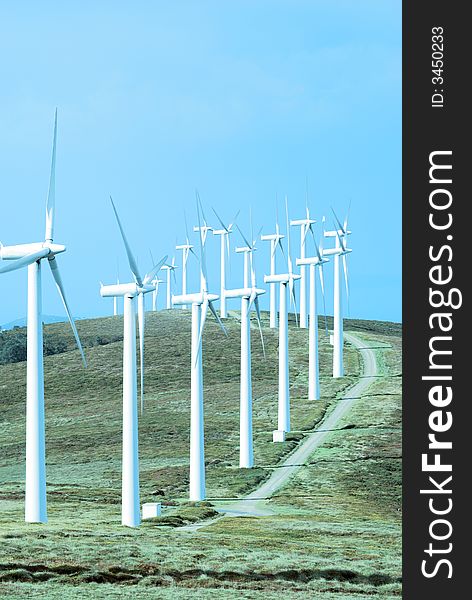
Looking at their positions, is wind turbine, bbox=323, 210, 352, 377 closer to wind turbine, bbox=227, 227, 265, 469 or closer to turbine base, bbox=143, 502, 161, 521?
wind turbine, bbox=227, 227, 265, 469

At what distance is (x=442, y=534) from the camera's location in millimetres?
40938

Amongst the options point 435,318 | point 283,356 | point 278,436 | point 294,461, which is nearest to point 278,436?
point 278,436

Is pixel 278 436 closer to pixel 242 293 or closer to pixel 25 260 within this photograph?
pixel 242 293

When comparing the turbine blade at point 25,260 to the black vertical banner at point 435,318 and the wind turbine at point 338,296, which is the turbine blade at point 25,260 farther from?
the wind turbine at point 338,296

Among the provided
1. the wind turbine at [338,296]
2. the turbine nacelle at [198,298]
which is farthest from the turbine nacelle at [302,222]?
the turbine nacelle at [198,298]

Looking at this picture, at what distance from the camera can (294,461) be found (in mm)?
105062

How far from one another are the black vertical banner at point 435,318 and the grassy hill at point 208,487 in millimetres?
10887

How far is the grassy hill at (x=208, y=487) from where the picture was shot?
53438 mm

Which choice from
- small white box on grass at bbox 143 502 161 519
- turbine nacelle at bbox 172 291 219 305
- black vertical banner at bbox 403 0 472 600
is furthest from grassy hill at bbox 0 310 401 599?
turbine nacelle at bbox 172 291 219 305

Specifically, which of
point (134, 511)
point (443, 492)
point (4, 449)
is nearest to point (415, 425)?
point (443, 492)

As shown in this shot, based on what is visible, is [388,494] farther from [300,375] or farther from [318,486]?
[300,375]

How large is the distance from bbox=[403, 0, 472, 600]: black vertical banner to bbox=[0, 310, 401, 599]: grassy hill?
1089cm

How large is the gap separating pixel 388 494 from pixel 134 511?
89.2 ft

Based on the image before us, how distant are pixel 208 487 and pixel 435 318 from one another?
55.7 metres
